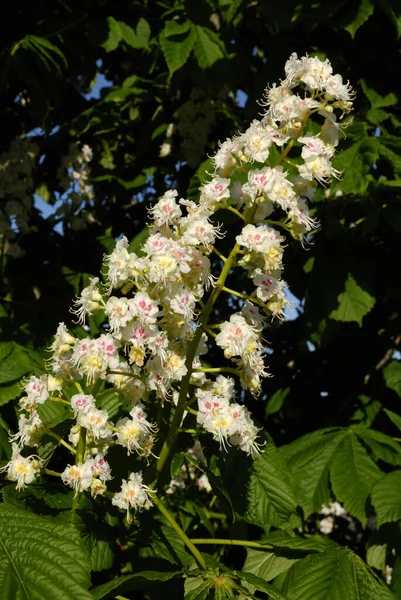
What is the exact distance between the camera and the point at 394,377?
2650mm

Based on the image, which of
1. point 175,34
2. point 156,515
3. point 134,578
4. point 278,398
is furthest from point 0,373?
point 175,34

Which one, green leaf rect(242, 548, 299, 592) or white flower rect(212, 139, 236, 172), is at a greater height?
white flower rect(212, 139, 236, 172)

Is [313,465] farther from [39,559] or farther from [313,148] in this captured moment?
[39,559]

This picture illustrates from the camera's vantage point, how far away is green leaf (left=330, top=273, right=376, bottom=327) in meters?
2.54

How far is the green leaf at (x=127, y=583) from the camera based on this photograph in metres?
1.18

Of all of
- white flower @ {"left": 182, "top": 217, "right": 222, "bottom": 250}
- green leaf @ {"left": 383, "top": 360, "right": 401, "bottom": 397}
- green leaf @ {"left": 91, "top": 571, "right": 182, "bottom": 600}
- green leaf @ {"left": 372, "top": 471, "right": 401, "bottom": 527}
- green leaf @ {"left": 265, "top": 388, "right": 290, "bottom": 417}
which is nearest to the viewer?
green leaf @ {"left": 91, "top": 571, "right": 182, "bottom": 600}

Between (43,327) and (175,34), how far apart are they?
4.21 ft

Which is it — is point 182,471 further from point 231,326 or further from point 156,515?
point 231,326

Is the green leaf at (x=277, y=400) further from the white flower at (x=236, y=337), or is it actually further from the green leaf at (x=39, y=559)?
the green leaf at (x=39, y=559)

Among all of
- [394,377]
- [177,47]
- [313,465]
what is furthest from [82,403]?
[177,47]

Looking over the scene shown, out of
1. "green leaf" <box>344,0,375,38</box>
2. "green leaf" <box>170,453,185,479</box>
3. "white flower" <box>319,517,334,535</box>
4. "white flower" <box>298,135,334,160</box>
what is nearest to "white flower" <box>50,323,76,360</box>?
"green leaf" <box>170,453,185,479</box>

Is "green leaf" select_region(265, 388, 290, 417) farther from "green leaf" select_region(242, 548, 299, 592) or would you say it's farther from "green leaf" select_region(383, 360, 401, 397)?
"green leaf" select_region(242, 548, 299, 592)

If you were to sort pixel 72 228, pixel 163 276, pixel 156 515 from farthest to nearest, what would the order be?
pixel 72 228 → pixel 156 515 → pixel 163 276

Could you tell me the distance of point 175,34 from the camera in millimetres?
2729
